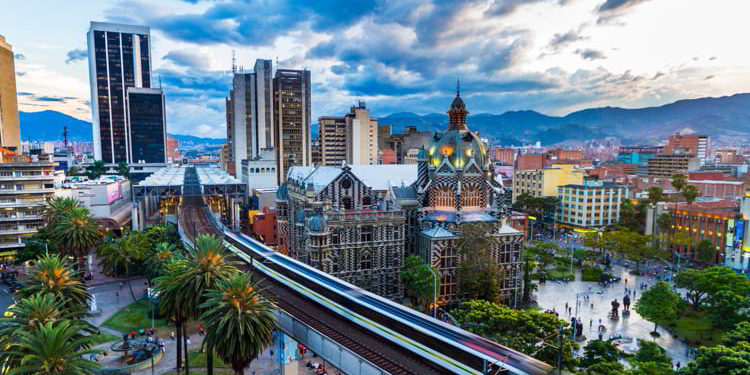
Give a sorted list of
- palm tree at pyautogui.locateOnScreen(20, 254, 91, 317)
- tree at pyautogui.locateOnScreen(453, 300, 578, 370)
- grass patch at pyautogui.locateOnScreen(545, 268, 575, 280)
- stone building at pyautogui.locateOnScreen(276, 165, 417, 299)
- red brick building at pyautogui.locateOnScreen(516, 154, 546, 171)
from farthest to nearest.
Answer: red brick building at pyautogui.locateOnScreen(516, 154, 546, 171) < grass patch at pyautogui.locateOnScreen(545, 268, 575, 280) < stone building at pyautogui.locateOnScreen(276, 165, 417, 299) < palm tree at pyautogui.locateOnScreen(20, 254, 91, 317) < tree at pyautogui.locateOnScreen(453, 300, 578, 370)

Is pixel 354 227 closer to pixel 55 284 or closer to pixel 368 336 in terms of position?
pixel 368 336

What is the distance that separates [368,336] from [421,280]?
26.8 metres

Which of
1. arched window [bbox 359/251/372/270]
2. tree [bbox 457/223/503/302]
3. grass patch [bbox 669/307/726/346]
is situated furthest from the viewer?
arched window [bbox 359/251/372/270]

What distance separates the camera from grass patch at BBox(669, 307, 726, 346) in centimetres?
6256

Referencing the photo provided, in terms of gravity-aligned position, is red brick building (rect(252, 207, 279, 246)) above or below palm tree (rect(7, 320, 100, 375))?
below

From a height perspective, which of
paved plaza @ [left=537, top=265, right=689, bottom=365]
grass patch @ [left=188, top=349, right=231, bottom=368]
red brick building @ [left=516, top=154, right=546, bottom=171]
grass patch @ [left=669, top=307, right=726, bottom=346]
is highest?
red brick building @ [left=516, top=154, right=546, bottom=171]

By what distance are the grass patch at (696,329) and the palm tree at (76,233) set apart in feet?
317

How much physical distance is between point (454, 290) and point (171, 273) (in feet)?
158

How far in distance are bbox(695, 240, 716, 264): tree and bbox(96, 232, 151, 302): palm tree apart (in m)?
121

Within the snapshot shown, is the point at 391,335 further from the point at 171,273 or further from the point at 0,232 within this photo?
the point at 0,232

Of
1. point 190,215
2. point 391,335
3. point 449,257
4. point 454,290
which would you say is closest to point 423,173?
point 449,257

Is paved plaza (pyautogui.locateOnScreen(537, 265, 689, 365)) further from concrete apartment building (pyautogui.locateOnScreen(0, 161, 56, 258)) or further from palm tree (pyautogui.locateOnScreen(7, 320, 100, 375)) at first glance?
concrete apartment building (pyautogui.locateOnScreen(0, 161, 56, 258))

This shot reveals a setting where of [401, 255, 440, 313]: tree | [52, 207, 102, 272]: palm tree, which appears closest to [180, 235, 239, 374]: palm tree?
[401, 255, 440, 313]: tree

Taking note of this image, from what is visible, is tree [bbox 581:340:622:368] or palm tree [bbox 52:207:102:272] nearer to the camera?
tree [bbox 581:340:622:368]
